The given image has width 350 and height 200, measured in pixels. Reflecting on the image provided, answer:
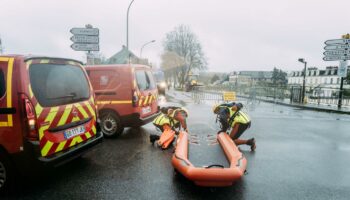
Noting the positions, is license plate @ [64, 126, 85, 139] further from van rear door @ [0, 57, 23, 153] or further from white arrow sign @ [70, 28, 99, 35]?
white arrow sign @ [70, 28, 99, 35]

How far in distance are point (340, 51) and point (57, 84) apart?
50.0ft

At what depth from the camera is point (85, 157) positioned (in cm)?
478

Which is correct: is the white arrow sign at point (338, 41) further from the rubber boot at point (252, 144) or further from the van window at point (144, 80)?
the van window at point (144, 80)

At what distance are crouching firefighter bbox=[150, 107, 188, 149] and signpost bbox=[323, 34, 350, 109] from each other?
12.2 m

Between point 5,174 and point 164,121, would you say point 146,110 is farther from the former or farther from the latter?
point 5,174

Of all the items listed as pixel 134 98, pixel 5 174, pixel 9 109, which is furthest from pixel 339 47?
pixel 5 174

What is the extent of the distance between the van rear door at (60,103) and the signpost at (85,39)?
5194 mm

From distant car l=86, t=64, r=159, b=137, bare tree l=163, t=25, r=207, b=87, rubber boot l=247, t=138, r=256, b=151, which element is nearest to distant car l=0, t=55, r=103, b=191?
distant car l=86, t=64, r=159, b=137

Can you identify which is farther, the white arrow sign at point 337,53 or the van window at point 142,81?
the white arrow sign at point 337,53

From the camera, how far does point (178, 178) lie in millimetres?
3814

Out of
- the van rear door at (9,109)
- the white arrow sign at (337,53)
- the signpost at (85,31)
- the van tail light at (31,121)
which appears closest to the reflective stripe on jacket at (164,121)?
the van tail light at (31,121)

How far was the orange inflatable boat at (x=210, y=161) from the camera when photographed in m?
3.14

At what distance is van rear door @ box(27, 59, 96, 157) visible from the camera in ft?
10.5

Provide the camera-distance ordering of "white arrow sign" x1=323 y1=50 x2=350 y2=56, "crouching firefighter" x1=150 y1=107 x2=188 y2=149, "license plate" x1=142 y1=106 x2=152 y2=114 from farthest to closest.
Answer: "white arrow sign" x1=323 y1=50 x2=350 y2=56
"license plate" x1=142 y1=106 x2=152 y2=114
"crouching firefighter" x1=150 y1=107 x2=188 y2=149
